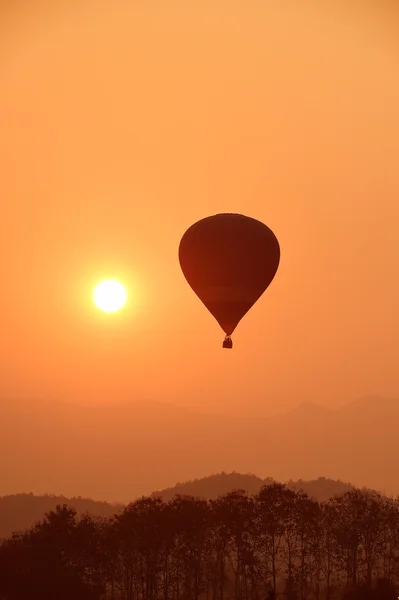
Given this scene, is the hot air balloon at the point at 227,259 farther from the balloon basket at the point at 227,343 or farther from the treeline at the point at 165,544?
the treeline at the point at 165,544

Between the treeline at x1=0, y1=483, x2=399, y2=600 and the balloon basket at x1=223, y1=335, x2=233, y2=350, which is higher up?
the balloon basket at x1=223, y1=335, x2=233, y2=350

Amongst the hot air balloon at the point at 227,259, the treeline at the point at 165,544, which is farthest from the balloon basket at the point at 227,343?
the treeline at the point at 165,544

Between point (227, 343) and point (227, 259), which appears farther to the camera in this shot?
point (227, 259)

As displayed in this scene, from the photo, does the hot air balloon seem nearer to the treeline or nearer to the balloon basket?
the balloon basket

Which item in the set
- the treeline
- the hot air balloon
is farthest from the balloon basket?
the treeline

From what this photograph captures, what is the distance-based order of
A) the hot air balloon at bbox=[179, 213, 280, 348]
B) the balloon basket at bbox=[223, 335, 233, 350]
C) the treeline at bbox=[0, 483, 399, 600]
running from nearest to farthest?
1. the balloon basket at bbox=[223, 335, 233, 350]
2. the hot air balloon at bbox=[179, 213, 280, 348]
3. the treeline at bbox=[0, 483, 399, 600]

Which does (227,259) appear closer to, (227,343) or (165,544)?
(227,343)

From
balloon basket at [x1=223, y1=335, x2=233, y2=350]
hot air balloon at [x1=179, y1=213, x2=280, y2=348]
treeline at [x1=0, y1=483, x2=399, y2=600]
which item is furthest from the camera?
treeline at [x1=0, y1=483, x2=399, y2=600]

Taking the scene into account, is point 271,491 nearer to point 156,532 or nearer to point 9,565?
point 156,532

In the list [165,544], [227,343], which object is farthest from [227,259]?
[165,544]

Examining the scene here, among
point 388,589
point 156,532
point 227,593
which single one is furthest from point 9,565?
point 227,593
